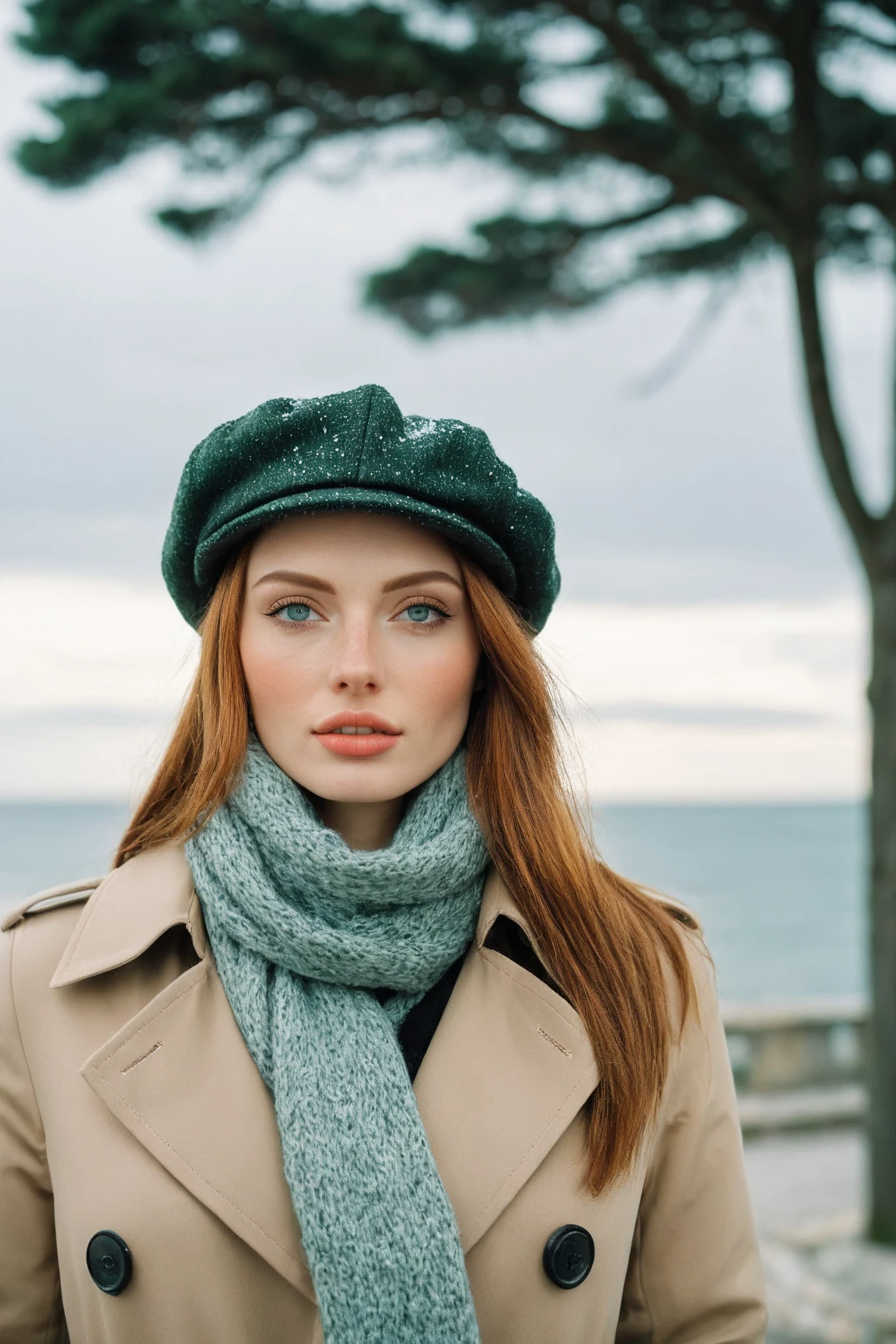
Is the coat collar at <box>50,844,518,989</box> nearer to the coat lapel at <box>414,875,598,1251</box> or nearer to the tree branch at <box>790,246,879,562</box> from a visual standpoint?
the coat lapel at <box>414,875,598,1251</box>

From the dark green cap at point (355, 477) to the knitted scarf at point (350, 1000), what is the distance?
35 cm

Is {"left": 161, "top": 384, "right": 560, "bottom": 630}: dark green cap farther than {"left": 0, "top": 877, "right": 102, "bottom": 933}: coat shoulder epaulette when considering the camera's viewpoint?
No

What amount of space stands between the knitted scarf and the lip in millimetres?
105

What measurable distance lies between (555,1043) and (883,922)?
3571 mm

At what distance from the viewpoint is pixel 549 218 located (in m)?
5.83

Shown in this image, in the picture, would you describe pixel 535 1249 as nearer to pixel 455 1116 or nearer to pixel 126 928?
pixel 455 1116

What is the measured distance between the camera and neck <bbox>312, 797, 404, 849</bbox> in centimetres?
200

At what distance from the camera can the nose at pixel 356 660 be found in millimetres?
1783

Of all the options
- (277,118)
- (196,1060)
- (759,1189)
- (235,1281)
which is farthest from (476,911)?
(759,1189)

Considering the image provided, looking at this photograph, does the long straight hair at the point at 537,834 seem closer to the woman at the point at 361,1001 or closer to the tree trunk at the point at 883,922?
the woman at the point at 361,1001

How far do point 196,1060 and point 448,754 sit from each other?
567 mm

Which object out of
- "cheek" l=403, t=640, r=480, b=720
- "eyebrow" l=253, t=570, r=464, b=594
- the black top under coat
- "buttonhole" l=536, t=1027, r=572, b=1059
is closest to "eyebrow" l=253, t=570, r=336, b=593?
"eyebrow" l=253, t=570, r=464, b=594

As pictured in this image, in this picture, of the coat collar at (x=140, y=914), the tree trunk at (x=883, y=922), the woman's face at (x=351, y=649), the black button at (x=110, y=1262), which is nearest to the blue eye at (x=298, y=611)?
the woman's face at (x=351, y=649)

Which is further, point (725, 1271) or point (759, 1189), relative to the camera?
point (759, 1189)
